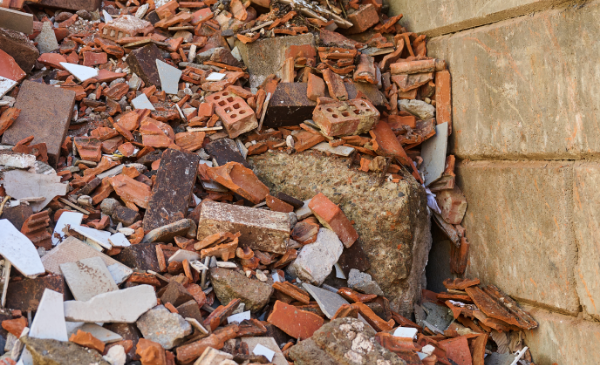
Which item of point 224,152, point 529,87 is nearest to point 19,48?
point 224,152

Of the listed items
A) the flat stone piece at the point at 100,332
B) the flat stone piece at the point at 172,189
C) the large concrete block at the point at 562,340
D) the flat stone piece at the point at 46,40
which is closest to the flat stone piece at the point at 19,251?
the flat stone piece at the point at 100,332

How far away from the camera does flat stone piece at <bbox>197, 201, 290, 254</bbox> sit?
3.68 meters

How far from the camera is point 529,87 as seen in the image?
3.81 meters

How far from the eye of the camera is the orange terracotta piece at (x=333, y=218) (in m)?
4.09

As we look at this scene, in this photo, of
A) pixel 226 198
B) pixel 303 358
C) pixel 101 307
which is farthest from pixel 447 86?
pixel 101 307

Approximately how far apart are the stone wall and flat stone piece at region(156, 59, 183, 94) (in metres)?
2.95

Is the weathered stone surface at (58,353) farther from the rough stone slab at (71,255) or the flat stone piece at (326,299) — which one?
the flat stone piece at (326,299)

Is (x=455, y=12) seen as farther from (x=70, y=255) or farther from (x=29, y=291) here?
(x=29, y=291)

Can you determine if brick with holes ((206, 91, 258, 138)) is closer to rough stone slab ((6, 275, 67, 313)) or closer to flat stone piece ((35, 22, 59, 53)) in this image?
flat stone piece ((35, 22, 59, 53))

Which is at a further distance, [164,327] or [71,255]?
[71,255]

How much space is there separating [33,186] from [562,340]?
4.25 m

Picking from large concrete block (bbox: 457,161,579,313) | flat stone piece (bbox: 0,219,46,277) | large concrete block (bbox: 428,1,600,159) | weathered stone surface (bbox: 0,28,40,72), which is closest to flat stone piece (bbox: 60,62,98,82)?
weathered stone surface (bbox: 0,28,40,72)

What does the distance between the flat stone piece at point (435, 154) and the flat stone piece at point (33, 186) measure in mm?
3395

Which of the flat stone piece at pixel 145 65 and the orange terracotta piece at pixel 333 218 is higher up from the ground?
the flat stone piece at pixel 145 65
